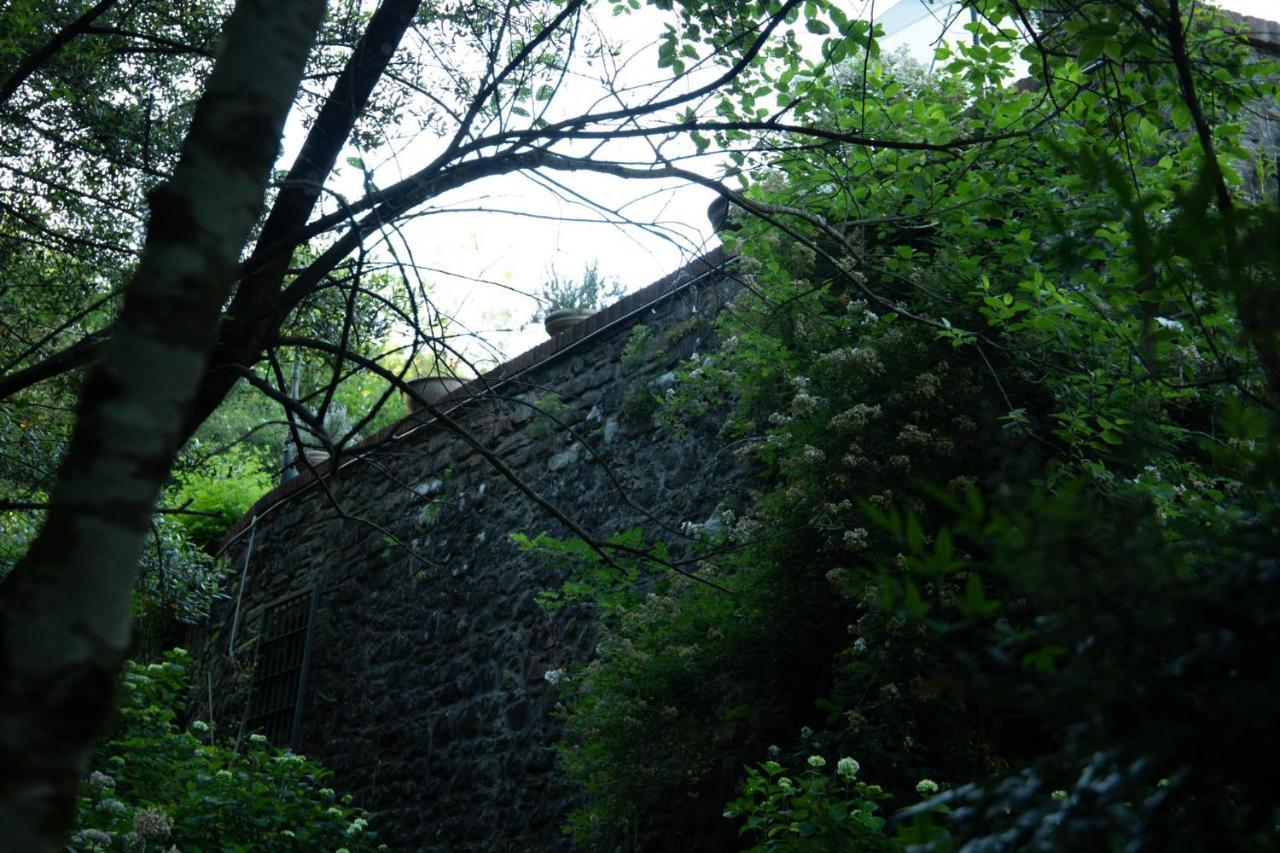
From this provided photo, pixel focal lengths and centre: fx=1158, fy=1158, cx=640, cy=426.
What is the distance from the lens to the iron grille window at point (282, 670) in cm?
909

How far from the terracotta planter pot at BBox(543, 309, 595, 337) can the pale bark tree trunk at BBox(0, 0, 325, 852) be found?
6.22 m

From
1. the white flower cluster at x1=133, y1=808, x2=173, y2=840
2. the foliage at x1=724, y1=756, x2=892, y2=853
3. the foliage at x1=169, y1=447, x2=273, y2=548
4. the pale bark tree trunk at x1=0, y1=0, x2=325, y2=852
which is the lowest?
the white flower cluster at x1=133, y1=808, x2=173, y2=840

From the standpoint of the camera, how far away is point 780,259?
17.6ft

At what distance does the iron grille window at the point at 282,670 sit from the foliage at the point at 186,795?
2.24 metres

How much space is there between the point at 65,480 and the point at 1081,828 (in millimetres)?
1201

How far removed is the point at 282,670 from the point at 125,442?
8565mm

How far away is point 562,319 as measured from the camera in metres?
7.97

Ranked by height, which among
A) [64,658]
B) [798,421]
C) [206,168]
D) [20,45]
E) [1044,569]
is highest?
[20,45]

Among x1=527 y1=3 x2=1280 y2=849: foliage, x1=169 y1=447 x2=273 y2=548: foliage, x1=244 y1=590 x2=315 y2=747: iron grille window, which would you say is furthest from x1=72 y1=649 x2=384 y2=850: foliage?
x1=169 y1=447 x2=273 y2=548: foliage

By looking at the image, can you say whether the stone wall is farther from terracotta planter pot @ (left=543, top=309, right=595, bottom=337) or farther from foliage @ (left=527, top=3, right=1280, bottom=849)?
foliage @ (left=527, top=3, right=1280, bottom=849)

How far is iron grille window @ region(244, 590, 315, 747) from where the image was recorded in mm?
9086

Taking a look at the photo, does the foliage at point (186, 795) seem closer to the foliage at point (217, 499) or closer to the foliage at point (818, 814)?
the foliage at point (818, 814)

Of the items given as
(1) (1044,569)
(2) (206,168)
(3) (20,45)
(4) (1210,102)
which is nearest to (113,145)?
(3) (20,45)

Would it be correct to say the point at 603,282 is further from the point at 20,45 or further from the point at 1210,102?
the point at 1210,102
